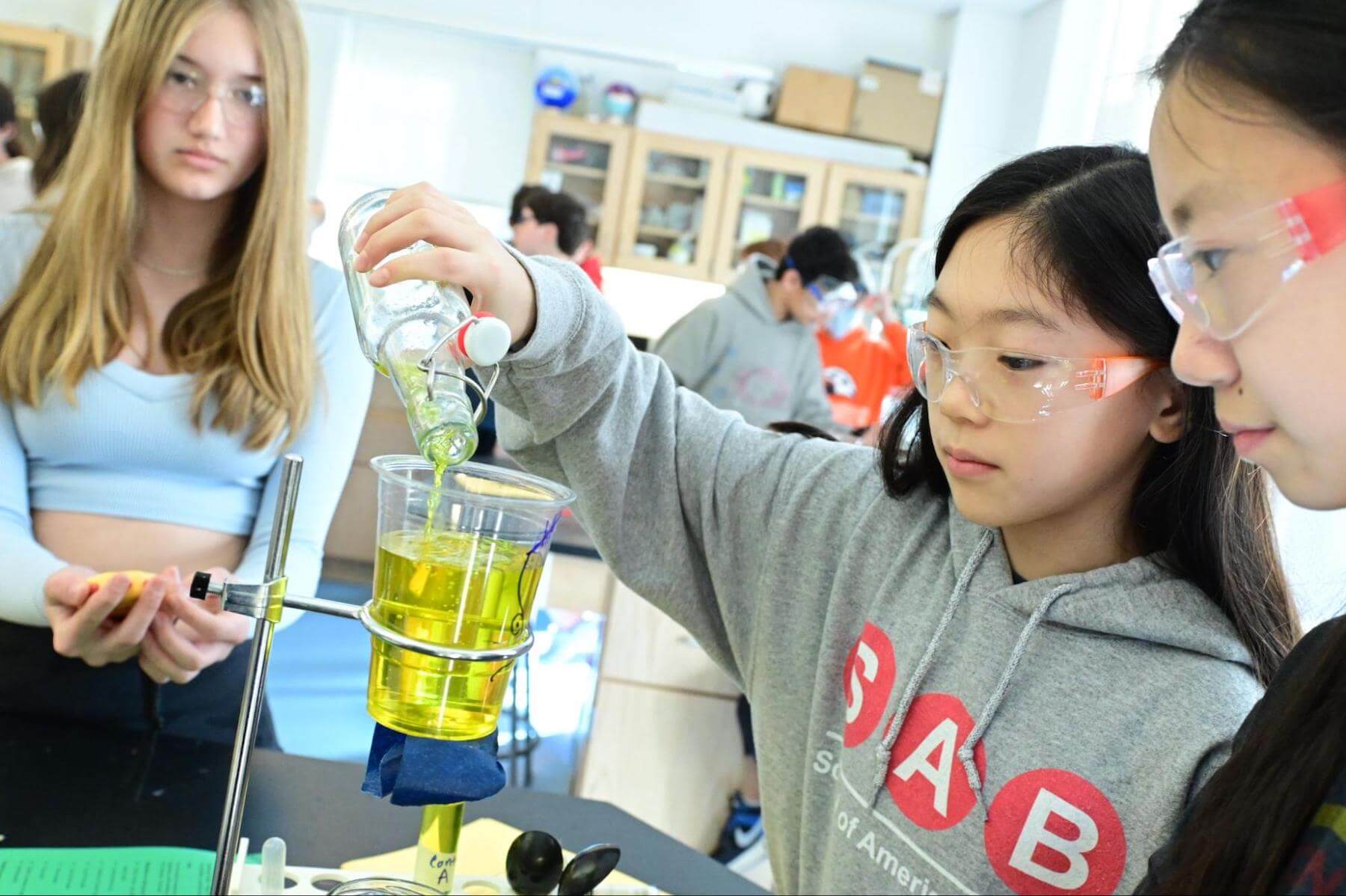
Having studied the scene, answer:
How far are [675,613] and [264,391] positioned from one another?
0.59m

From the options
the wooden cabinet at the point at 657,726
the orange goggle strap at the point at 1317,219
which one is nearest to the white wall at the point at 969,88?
the wooden cabinet at the point at 657,726

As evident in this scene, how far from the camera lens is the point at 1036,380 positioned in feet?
3.33

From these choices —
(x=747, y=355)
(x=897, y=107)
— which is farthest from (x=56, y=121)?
(x=897, y=107)

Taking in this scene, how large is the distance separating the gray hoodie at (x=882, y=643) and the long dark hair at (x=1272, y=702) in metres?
0.20

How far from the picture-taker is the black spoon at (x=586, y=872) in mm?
942

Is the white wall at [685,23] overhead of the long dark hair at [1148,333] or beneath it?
overhead

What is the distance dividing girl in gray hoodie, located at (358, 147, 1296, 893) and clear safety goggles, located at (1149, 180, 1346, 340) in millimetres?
321

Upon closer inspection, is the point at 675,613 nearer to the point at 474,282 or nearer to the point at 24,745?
the point at 474,282

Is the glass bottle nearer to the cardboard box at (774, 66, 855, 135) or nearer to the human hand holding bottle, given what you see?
the human hand holding bottle

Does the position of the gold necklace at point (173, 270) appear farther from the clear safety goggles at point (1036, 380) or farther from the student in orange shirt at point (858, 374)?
Answer: the student in orange shirt at point (858, 374)

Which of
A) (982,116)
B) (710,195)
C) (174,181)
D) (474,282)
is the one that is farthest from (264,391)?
(982,116)

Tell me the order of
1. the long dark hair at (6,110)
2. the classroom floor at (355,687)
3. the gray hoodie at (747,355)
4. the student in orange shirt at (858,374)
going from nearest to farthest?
the classroom floor at (355,687) → the long dark hair at (6,110) → the gray hoodie at (747,355) → the student in orange shirt at (858,374)

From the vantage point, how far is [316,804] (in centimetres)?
115

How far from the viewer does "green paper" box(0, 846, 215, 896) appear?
0.95 meters
